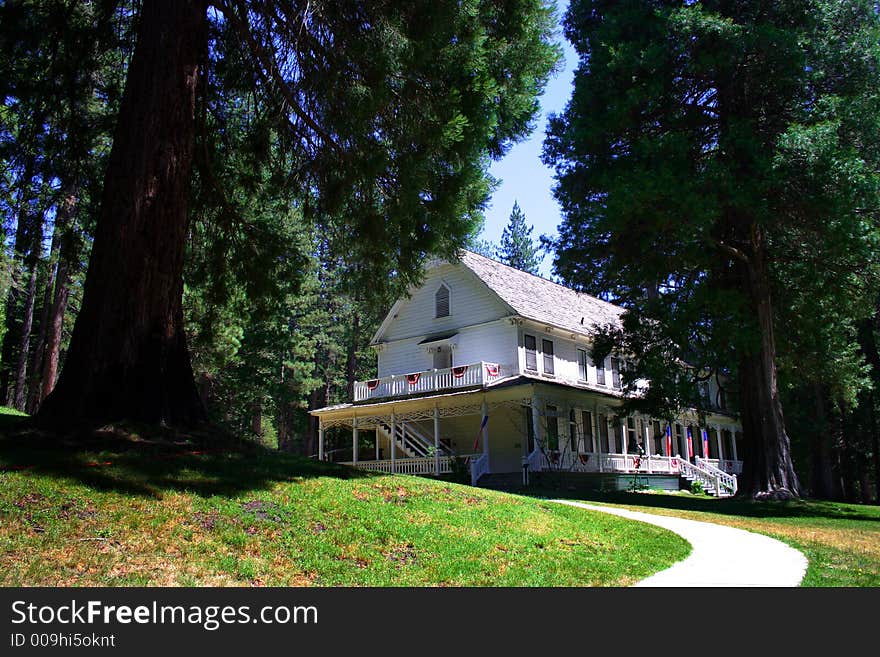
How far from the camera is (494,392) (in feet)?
81.4

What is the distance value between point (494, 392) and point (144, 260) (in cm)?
1707

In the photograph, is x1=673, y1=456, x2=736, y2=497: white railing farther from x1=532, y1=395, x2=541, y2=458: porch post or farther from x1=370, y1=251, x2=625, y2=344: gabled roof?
x1=532, y1=395, x2=541, y2=458: porch post

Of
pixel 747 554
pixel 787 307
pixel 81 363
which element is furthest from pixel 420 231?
pixel 787 307

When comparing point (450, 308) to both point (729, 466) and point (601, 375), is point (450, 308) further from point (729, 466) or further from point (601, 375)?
point (729, 466)

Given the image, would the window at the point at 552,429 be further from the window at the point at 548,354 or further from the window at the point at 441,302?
the window at the point at 441,302

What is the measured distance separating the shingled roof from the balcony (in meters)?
2.94

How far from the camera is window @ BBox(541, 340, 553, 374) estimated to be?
2864 centimetres

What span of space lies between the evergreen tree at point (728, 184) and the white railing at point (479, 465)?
6.73m

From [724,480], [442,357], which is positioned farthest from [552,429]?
[724,480]

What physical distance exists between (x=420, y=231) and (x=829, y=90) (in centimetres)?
1233

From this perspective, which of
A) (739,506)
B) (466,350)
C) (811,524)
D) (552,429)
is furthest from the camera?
(466,350)
